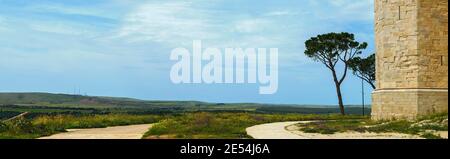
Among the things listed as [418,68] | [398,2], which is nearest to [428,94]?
[418,68]

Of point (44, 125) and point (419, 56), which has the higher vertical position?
point (419, 56)

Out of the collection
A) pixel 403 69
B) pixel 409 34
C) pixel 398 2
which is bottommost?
pixel 403 69

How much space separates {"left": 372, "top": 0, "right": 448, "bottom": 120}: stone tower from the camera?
83.7 feet

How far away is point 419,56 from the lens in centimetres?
2558

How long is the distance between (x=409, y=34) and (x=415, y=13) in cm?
106

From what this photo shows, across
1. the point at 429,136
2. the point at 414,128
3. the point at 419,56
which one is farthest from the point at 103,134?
the point at 419,56

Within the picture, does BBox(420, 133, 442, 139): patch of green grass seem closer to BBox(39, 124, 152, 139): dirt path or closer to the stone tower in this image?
the stone tower

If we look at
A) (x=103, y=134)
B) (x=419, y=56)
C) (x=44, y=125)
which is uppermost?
(x=419, y=56)

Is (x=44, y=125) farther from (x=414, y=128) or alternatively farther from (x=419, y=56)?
(x=419, y=56)

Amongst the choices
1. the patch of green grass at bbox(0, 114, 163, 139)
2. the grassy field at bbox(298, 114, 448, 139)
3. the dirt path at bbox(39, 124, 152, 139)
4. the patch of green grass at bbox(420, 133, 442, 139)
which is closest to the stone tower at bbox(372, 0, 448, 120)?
the grassy field at bbox(298, 114, 448, 139)
